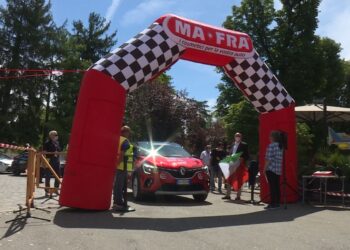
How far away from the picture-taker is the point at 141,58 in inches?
404

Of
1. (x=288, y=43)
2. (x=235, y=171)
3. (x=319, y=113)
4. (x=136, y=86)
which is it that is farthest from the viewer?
(x=288, y=43)

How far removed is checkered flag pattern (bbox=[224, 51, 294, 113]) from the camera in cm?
1206

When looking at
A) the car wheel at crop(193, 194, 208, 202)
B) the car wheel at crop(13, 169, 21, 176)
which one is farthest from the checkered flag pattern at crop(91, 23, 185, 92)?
the car wheel at crop(13, 169, 21, 176)

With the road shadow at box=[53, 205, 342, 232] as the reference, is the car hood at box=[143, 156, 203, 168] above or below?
above

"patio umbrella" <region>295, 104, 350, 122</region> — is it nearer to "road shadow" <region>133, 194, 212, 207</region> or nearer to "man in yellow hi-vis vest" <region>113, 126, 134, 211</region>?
"road shadow" <region>133, 194, 212, 207</region>

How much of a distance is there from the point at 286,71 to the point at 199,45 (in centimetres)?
2254

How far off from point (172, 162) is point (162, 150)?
1.07m

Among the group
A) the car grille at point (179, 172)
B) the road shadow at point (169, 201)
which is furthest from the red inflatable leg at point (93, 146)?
the car grille at point (179, 172)

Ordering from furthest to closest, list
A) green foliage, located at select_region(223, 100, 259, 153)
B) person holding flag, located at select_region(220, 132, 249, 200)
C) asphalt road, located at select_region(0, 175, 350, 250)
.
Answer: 1. green foliage, located at select_region(223, 100, 259, 153)
2. person holding flag, located at select_region(220, 132, 249, 200)
3. asphalt road, located at select_region(0, 175, 350, 250)

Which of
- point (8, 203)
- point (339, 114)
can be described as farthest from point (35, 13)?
point (8, 203)

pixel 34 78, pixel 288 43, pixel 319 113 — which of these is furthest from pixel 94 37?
pixel 319 113

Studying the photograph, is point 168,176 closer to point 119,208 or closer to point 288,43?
point 119,208

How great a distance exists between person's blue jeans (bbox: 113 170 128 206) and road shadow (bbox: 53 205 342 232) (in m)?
0.57

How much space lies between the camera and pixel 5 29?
1639 inches
